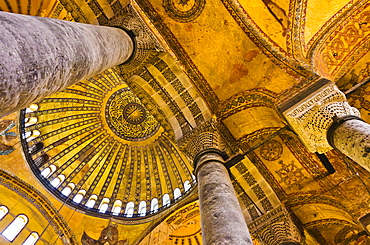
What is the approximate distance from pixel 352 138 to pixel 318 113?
836 millimetres

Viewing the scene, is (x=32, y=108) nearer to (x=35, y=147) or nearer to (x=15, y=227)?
(x=35, y=147)

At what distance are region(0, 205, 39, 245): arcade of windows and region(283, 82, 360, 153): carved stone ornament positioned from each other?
30.9 feet

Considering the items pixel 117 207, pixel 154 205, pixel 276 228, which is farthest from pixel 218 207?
pixel 117 207

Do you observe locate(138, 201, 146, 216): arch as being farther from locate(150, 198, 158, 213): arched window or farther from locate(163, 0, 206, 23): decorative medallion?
locate(163, 0, 206, 23): decorative medallion

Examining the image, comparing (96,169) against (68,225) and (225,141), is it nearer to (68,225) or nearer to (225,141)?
(68,225)

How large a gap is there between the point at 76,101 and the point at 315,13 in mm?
9723

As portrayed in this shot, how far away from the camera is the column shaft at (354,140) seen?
118 inches

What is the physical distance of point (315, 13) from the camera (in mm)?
5336

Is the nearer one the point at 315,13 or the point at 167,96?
the point at 315,13

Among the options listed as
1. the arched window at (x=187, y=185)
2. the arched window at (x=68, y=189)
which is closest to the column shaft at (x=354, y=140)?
the arched window at (x=187, y=185)

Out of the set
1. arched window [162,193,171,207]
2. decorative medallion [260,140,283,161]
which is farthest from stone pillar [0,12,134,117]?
arched window [162,193,171,207]

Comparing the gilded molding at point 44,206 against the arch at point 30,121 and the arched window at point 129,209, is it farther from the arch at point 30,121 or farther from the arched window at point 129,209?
the arched window at point 129,209

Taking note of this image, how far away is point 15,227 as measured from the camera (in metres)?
9.05

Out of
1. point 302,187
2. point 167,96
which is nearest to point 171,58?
point 167,96
